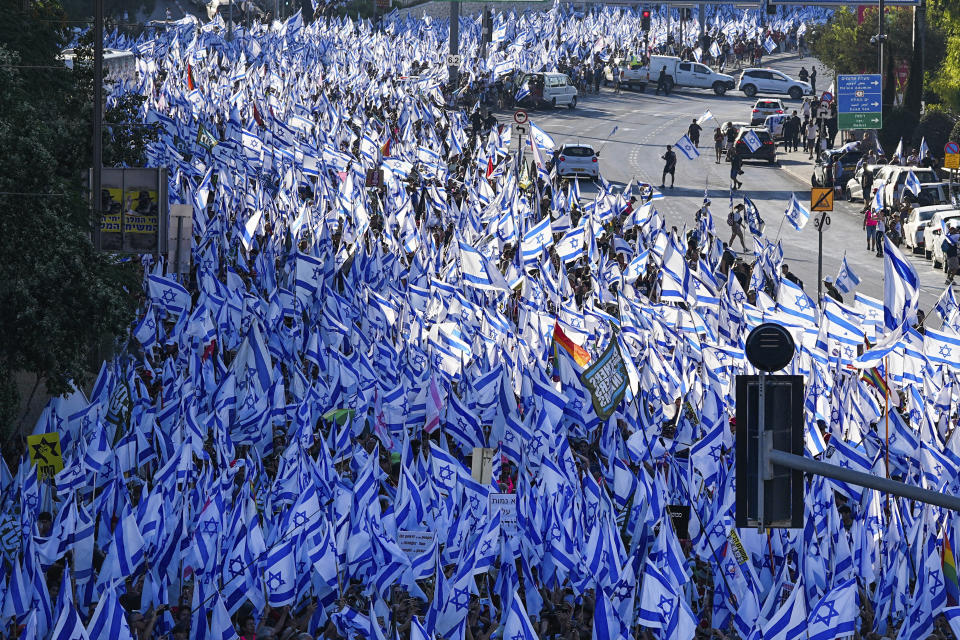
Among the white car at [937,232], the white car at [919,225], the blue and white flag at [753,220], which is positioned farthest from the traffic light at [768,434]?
the white car at [919,225]

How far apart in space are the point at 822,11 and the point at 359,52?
4469 cm

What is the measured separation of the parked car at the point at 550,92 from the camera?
58531mm

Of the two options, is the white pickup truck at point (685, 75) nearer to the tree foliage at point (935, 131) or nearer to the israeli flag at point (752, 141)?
the tree foliage at point (935, 131)

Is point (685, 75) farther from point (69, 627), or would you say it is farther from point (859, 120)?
point (69, 627)

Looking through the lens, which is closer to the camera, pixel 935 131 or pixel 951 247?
pixel 951 247

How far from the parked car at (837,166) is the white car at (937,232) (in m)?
8.93

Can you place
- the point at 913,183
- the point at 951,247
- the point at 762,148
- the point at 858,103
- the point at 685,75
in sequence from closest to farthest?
1. the point at 951,247
2. the point at 913,183
3. the point at 858,103
4. the point at 762,148
5. the point at 685,75

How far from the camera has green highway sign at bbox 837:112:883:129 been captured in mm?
42094

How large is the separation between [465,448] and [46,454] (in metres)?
4.40

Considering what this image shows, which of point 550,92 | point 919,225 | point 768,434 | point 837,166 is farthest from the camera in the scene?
point 550,92

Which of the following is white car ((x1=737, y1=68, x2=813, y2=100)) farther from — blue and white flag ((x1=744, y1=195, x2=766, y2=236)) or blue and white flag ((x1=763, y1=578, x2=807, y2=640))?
blue and white flag ((x1=763, y1=578, x2=807, y2=640))

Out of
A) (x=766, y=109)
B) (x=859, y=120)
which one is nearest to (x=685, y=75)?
(x=766, y=109)

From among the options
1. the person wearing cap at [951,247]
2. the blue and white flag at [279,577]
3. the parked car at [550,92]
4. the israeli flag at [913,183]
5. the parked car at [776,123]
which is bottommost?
the blue and white flag at [279,577]

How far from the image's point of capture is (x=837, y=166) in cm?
4381
